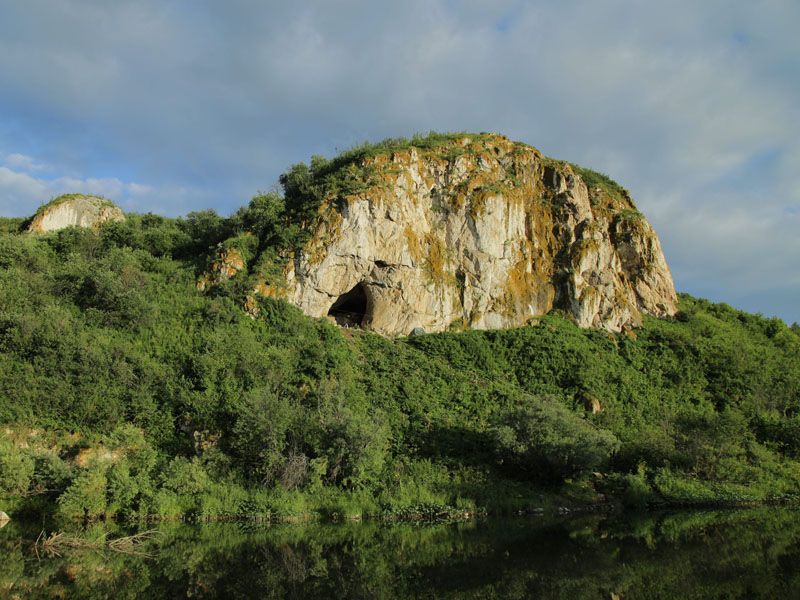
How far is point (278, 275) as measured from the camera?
38906 mm

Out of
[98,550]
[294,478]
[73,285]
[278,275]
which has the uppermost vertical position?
[278,275]

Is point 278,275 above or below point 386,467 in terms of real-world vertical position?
above

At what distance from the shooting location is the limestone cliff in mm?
41062

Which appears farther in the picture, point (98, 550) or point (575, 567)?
point (98, 550)

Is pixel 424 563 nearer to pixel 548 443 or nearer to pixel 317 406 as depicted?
pixel 548 443

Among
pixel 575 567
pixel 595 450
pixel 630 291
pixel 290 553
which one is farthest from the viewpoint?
pixel 630 291

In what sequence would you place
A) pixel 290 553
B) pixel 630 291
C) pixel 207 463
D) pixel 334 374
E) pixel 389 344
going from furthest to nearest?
pixel 630 291
pixel 389 344
pixel 334 374
pixel 207 463
pixel 290 553

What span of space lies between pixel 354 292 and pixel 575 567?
29.0 meters

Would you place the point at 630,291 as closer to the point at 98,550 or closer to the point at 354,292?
the point at 354,292

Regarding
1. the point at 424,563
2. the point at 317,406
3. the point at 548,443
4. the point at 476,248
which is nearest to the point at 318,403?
the point at 317,406

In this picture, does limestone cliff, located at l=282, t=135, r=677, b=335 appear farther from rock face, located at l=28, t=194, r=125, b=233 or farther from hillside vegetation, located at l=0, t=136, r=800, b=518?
rock face, located at l=28, t=194, r=125, b=233

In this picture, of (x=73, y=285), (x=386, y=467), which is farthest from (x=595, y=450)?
(x=73, y=285)

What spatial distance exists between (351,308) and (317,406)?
16790 millimetres

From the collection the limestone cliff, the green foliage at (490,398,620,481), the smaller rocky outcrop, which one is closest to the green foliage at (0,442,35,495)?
the smaller rocky outcrop
